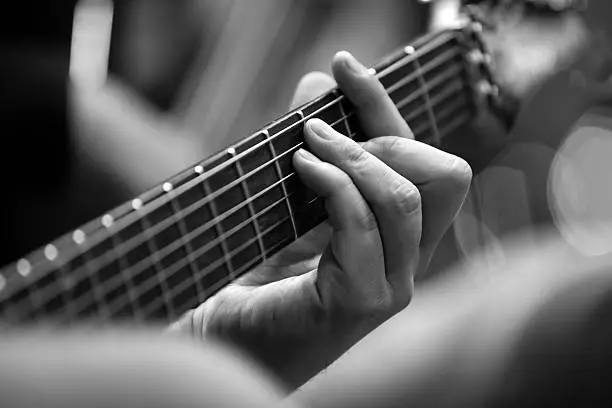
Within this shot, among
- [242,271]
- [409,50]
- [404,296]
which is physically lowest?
[404,296]

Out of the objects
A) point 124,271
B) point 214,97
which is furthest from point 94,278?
point 214,97

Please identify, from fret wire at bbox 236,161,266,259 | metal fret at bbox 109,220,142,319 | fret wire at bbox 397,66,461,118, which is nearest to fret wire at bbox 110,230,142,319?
metal fret at bbox 109,220,142,319

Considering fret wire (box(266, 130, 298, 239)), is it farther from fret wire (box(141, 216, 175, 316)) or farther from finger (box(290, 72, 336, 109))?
finger (box(290, 72, 336, 109))

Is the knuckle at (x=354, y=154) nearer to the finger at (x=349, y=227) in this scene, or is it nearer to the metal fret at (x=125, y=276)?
the finger at (x=349, y=227)

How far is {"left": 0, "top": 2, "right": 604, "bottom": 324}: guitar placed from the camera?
517 millimetres

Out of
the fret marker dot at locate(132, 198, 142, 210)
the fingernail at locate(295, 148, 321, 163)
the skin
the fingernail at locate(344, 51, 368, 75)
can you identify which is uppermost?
the fingernail at locate(344, 51, 368, 75)

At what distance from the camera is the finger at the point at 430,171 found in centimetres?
72

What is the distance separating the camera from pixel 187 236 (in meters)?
0.60

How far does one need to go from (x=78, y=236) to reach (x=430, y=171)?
0.33 meters

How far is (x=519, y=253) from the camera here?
7.10 ft

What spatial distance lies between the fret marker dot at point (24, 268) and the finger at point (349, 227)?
0.80 ft

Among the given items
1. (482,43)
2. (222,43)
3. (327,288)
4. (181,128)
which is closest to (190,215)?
(327,288)

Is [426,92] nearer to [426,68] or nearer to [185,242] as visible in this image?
[426,68]

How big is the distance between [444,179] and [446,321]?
1021 millimetres
